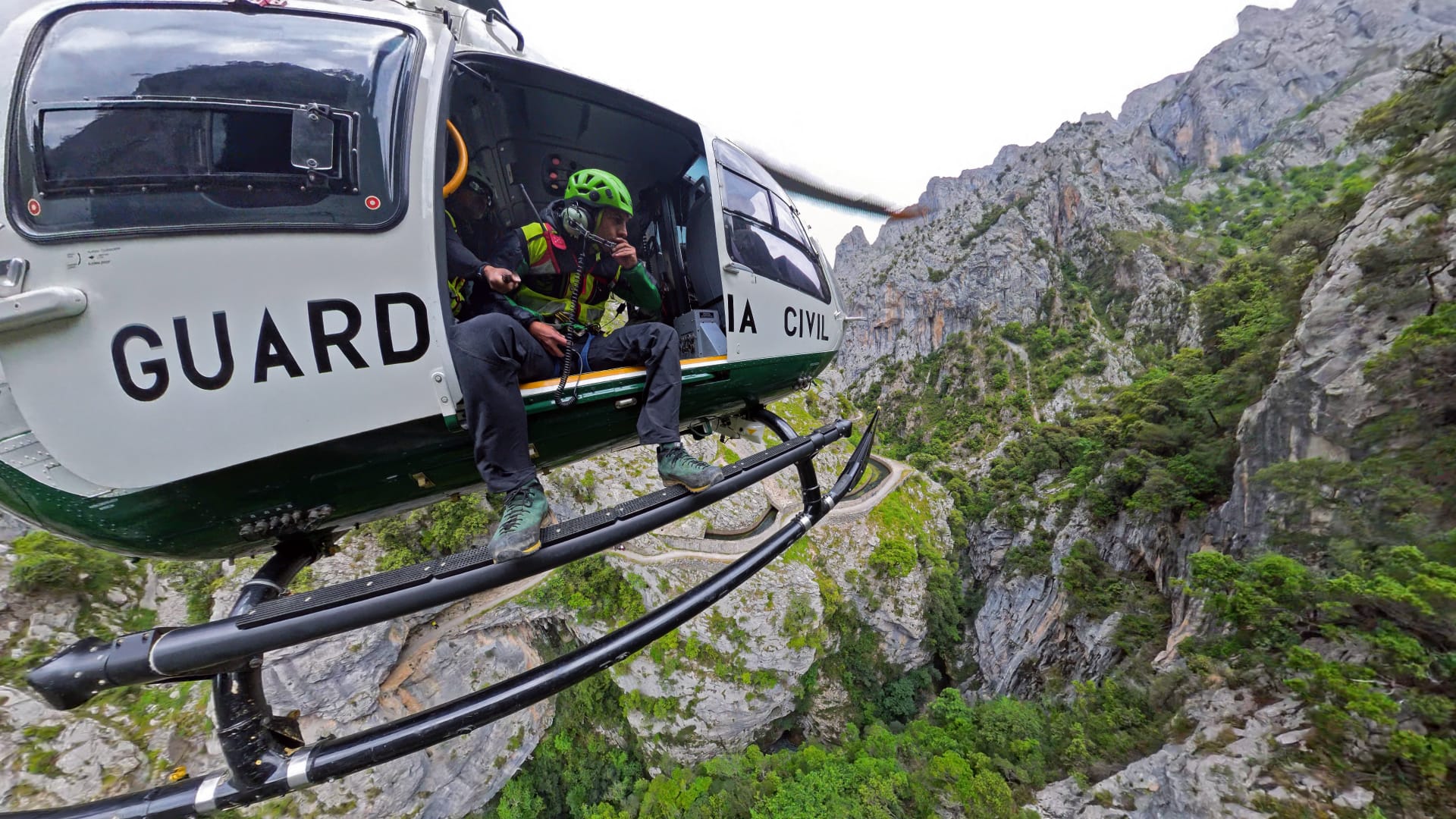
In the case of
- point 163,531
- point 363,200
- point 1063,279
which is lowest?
point 163,531

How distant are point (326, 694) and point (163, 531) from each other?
47.2 feet

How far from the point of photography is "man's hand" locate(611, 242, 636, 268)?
7.85 feet

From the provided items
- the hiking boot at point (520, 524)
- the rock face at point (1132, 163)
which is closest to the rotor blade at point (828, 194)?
the hiking boot at point (520, 524)

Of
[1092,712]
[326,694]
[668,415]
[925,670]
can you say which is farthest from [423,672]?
[925,670]

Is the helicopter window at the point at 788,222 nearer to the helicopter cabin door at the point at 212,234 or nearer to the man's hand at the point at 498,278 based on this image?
the man's hand at the point at 498,278

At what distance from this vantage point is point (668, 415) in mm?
2371

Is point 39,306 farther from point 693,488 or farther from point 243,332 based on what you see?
point 693,488

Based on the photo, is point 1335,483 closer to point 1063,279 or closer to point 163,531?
point 163,531

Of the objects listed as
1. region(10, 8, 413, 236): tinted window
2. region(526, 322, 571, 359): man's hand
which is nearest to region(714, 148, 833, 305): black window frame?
region(526, 322, 571, 359): man's hand

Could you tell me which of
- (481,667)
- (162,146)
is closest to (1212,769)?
(162,146)

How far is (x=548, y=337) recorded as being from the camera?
216 centimetres

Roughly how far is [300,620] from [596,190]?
2.29 m

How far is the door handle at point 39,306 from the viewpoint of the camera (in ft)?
4.02

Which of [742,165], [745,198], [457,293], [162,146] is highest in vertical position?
[742,165]
